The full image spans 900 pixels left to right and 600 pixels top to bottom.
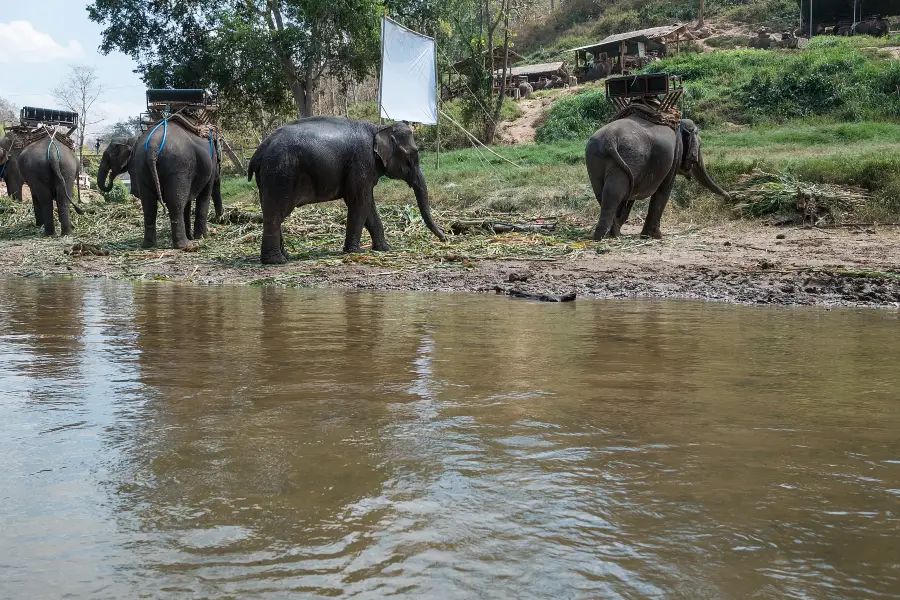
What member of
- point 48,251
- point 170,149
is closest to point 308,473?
point 170,149

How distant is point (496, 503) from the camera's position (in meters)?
2.36

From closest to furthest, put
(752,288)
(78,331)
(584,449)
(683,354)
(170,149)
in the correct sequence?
(584,449) → (683,354) → (78,331) → (752,288) → (170,149)

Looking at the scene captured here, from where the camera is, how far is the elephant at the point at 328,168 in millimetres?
10422

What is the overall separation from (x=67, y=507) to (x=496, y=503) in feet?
3.67

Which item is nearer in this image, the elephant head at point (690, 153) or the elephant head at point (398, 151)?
the elephant head at point (398, 151)

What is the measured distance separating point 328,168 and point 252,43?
712 inches

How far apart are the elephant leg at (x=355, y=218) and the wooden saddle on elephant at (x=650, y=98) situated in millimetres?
3929

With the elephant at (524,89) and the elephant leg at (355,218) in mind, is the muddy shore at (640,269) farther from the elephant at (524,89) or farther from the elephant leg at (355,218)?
the elephant at (524,89)

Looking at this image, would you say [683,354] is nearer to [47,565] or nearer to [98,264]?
[47,565]

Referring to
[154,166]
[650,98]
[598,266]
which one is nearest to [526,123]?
[650,98]

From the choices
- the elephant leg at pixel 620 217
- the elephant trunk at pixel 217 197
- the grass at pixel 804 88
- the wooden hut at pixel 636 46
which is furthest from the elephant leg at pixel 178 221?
the wooden hut at pixel 636 46

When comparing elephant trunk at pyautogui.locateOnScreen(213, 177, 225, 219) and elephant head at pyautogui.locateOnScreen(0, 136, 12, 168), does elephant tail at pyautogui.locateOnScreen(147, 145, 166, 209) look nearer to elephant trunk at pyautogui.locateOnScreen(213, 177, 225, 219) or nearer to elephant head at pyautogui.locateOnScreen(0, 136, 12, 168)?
elephant trunk at pyautogui.locateOnScreen(213, 177, 225, 219)

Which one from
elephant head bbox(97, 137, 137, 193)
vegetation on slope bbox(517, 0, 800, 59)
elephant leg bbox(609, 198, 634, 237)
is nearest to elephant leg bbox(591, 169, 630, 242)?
elephant leg bbox(609, 198, 634, 237)

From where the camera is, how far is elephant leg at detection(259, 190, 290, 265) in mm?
10492
